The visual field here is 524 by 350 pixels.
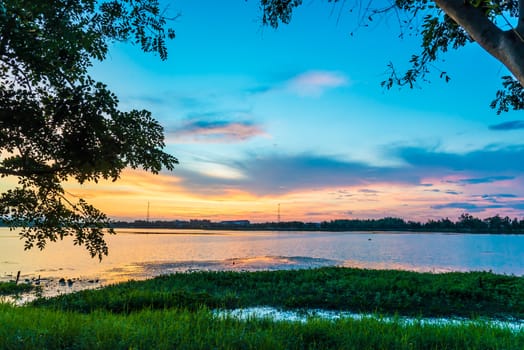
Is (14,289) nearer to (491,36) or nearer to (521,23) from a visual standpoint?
(491,36)

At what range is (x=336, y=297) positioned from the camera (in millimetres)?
Result: 16906

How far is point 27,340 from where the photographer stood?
6.20 m

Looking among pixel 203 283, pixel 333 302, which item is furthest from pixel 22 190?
pixel 203 283

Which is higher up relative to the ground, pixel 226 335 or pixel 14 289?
pixel 226 335

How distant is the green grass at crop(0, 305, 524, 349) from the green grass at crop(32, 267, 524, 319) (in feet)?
16.9

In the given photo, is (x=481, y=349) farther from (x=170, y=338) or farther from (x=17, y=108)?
(x=17, y=108)

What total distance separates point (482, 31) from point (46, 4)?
616 cm

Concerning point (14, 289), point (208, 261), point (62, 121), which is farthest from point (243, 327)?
point (208, 261)

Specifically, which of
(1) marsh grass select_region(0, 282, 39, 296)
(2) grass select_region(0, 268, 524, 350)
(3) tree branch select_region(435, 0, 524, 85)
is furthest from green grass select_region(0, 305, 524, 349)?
(1) marsh grass select_region(0, 282, 39, 296)

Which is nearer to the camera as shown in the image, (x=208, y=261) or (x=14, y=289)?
(x=14, y=289)

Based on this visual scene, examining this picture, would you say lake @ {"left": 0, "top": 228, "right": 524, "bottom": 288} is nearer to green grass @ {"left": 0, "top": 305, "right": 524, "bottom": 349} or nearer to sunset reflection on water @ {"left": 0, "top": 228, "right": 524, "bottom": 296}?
sunset reflection on water @ {"left": 0, "top": 228, "right": 524, "bottom": 296}

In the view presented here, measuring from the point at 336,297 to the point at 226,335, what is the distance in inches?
439

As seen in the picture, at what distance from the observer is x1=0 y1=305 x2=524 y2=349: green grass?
Answer: 246 inches

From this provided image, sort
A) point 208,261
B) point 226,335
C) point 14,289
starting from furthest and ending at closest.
→ point 208,261 → point 14,289 → point 226,335
